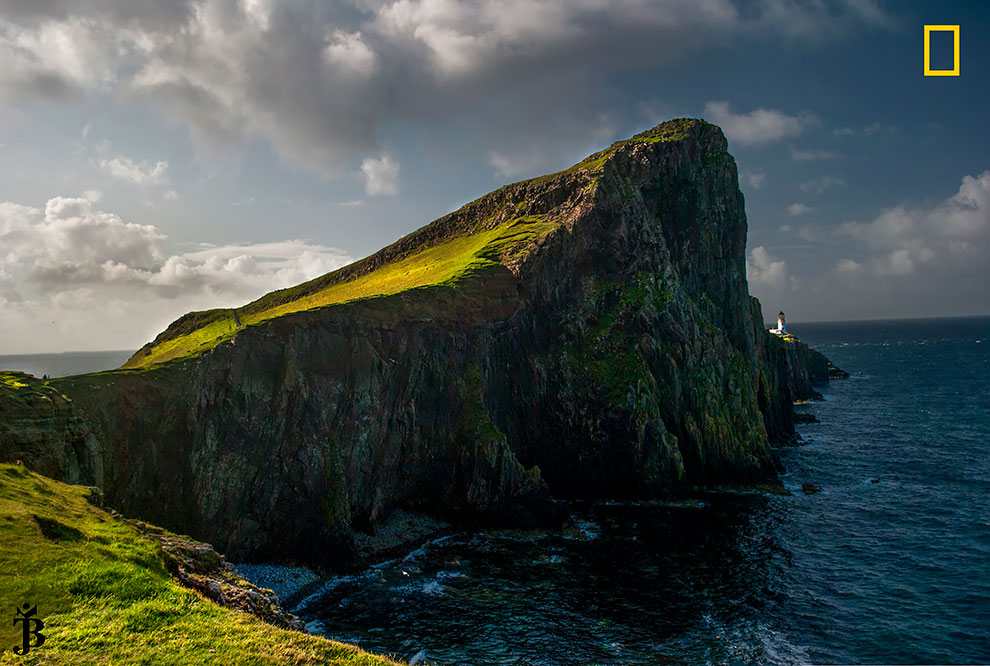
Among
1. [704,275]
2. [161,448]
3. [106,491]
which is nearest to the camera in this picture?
[106,491]

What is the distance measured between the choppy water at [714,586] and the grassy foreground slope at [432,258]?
35730mm

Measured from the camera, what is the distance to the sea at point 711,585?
3300cm

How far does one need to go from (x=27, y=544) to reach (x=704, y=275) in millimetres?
92588

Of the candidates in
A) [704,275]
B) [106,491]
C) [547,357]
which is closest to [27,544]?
[106,491]

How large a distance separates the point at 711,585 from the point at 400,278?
55.7 meters

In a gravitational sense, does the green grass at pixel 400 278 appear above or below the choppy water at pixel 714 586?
above

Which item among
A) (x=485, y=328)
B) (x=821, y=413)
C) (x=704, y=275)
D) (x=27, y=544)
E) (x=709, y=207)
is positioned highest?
(x=709, y=207)

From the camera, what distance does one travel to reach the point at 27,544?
18641 mm

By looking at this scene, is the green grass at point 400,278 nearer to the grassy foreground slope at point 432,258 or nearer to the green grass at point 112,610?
the grassy foreground slope at point 432,258

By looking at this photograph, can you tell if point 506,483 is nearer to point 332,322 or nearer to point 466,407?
point 466,407

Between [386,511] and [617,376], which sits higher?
[617,376]

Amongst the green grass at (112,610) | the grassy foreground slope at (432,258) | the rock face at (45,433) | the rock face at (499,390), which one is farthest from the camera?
the grassy foreground slope at (432,258)

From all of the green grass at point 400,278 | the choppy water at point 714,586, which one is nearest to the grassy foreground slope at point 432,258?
the green grass at point 400,278

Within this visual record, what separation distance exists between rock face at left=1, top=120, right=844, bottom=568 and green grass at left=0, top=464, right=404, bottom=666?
22.7 metres
